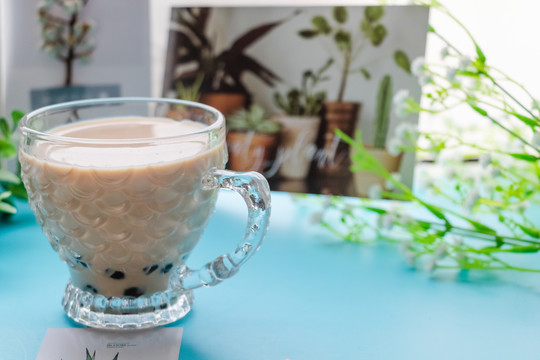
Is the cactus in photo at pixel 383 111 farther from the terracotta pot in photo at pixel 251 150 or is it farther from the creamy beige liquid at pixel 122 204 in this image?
the creamy beige liquid at pixel 122 204

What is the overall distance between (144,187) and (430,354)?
0.33m

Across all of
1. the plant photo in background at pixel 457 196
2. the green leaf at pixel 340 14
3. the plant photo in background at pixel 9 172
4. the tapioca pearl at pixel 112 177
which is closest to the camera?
the tapioca pearl at pixel 112 177

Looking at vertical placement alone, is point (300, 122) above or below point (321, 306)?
above

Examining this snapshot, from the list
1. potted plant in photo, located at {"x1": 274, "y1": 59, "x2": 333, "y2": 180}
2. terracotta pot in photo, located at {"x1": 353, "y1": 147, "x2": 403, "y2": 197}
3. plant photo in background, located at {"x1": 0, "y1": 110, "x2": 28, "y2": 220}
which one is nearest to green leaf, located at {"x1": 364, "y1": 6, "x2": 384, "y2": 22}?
potted plant in photo, located at {"x1": 274, "y1": 59, "x2": 333, "y2": 180}

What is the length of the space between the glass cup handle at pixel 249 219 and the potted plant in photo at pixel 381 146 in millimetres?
408

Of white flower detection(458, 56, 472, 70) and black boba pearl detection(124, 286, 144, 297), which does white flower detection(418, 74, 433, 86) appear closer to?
white flower detection(458, 56, 472, 70)

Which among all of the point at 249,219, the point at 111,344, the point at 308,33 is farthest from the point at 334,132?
the point at 111,344

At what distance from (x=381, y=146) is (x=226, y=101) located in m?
0.28

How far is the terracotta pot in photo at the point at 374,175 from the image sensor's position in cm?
95

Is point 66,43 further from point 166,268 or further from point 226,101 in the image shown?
point 166,268

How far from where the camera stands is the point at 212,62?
1.01 meters

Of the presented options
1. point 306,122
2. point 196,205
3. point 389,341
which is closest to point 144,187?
point 196,205

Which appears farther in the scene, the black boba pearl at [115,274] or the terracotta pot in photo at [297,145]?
the terracotta pot in photo at [297,145]

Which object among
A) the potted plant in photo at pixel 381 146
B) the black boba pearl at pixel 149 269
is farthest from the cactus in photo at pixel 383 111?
the black boba pearl at pixel 149 269
